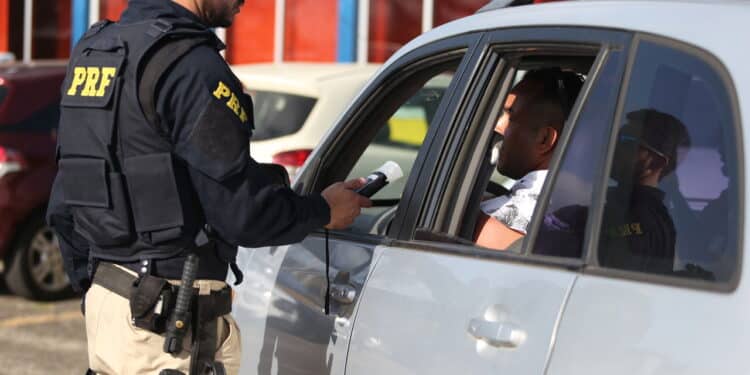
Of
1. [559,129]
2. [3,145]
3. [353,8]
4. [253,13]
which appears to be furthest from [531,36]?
[253,13]

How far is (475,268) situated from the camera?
8.26 feet

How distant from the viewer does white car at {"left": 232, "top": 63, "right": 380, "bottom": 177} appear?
8.11 metres

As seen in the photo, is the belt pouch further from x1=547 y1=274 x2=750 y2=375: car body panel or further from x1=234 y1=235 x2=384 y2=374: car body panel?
x1=547 y1=274 x2=750 y2=375: car body panel

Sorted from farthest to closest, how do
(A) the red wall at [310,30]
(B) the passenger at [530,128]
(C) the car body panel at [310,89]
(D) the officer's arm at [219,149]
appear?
1. (A) the red wall at [310,30]
2. (C) the car body panel at [310,89]
3. (B) the passenger at [530,128]
4. (D) the officer's arm at [219,149]

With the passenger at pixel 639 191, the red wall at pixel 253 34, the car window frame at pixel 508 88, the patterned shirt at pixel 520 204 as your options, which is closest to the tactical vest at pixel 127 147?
the car window frame at pixel 508 88

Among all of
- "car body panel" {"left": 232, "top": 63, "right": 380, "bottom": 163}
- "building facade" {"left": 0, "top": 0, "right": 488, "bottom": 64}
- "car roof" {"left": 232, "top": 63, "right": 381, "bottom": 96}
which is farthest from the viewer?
"building facade" {"left": 0, "top": 0, "right": 488, "bottom": 64}

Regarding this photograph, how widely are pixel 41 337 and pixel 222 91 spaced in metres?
4.79

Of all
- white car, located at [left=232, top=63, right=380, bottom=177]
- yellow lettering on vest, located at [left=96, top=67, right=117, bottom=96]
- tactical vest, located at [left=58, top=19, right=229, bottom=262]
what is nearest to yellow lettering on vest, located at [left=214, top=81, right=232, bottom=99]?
tactical vest, located at [left=58, top=19, right=229, bottom=262]

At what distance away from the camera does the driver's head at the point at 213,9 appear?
298 cm

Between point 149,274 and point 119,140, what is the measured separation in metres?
0.31

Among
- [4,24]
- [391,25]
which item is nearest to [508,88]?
[391,25]

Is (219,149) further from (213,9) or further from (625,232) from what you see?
(625,232)

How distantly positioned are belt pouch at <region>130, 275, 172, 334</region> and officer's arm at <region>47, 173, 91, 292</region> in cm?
33

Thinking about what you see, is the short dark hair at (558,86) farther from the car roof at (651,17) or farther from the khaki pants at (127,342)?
the khaki pants at (127,342)
